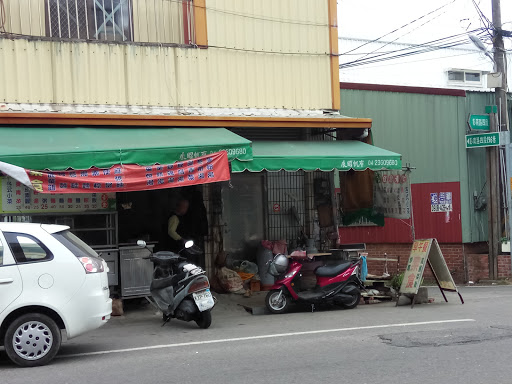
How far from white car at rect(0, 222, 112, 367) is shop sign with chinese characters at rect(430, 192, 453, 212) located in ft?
42.7

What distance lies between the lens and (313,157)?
1112 cm

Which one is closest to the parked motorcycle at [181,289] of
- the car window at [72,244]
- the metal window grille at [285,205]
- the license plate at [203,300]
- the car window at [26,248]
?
the license plate at [203,300]

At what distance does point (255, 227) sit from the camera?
1360 cm

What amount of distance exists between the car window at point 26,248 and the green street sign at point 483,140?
1291 cm

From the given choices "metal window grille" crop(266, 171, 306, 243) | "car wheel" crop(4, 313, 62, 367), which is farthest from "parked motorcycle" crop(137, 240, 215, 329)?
"metal window grille" crop(266, 171, 306, 243)

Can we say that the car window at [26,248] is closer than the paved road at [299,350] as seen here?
No

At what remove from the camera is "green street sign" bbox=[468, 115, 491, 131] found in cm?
1759

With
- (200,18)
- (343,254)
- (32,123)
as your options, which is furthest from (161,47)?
(343,254)

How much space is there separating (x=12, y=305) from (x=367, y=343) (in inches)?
168

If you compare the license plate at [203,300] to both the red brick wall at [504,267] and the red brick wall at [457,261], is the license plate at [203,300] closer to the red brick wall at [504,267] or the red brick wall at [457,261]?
the red brick wall at [457,261]

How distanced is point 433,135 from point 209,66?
8.93 m

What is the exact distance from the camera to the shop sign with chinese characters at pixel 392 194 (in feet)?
40.8

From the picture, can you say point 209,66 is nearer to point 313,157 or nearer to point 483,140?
point 313,157

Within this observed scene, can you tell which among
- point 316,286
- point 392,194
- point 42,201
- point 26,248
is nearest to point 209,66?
point 42,201
